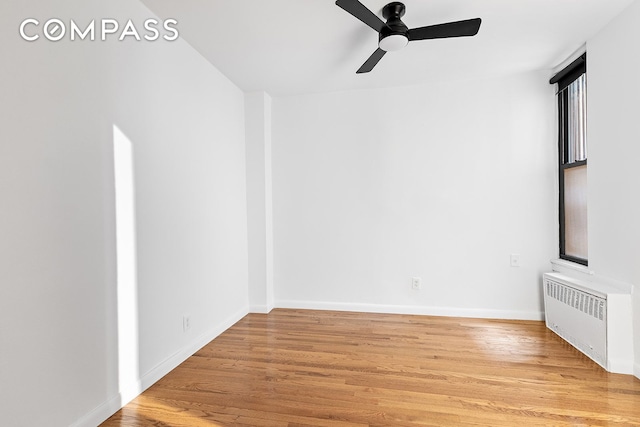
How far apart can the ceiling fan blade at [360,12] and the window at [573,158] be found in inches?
79.9

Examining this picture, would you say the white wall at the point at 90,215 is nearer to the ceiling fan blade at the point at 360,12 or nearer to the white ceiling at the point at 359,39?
the white ceiling at the point at 359,39

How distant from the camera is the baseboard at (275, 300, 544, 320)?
138 inches

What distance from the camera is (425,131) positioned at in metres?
3.68

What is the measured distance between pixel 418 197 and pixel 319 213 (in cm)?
112

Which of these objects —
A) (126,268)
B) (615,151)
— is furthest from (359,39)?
(126,268)

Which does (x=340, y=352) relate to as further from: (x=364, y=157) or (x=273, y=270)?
(x=364, y=157)

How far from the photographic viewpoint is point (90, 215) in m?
1.80

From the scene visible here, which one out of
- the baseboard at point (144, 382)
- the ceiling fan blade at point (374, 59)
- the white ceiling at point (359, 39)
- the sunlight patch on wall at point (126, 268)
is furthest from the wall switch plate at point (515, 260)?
the sunlight patch on wall at point (126, 268)

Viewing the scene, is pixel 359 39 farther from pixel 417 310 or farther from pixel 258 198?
pixel 417 310

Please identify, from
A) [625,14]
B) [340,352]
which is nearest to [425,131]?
[625,14]

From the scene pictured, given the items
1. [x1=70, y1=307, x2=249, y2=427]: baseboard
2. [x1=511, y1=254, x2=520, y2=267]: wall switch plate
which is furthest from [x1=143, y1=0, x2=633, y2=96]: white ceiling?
[x1=70, y1=307, x2=249, y2=427]: baseboard

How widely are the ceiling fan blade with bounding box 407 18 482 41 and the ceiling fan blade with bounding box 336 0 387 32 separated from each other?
24 cm

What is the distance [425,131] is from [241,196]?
215 centimetres

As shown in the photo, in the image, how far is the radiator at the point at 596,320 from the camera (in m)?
2.33
